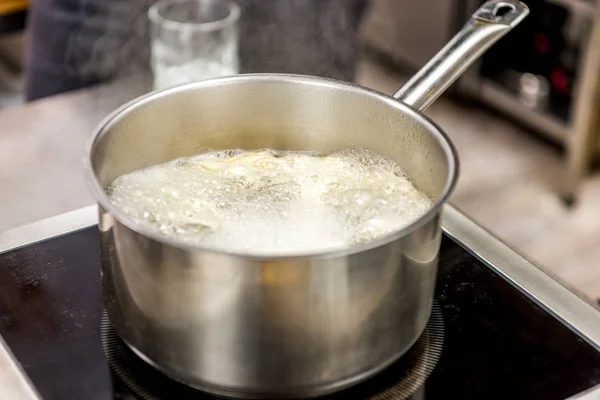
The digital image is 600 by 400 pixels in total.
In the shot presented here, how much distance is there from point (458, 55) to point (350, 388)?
1.04ft

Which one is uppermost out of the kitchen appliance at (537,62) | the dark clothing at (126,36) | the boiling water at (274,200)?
the boiling water at (274,200)

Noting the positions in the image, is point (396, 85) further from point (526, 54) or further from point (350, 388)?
point (350, 388)

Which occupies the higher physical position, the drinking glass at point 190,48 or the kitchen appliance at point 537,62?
the drinking glass at point 190,48

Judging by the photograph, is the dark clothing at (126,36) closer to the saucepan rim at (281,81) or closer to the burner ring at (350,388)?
the saucepan rim at (281,81)

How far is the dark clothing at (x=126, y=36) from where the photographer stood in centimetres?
142

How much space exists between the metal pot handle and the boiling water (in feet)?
0.22

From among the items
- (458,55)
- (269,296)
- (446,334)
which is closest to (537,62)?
(458,55)

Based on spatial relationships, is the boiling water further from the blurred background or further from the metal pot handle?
the blurred background

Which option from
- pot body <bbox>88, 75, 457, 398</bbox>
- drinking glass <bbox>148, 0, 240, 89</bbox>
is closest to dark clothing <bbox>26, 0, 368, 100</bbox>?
drinking glass <bbox>148, 0, 240, 89</bbox>

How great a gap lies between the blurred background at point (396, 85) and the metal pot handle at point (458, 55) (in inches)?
18.1

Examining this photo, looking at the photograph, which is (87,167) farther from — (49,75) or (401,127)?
(49,75)

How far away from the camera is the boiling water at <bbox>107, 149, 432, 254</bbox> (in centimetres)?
60

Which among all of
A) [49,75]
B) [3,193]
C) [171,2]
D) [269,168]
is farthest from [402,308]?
[49,75]

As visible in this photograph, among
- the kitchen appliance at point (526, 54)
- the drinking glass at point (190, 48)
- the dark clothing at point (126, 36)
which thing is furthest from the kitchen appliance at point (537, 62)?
the drinking glass at point (190, 48)
